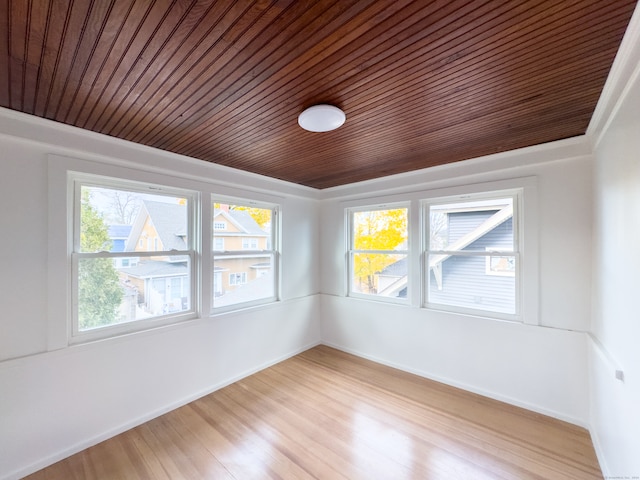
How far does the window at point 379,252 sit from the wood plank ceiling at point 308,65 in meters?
1.54

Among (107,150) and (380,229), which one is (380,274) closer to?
(380,229)

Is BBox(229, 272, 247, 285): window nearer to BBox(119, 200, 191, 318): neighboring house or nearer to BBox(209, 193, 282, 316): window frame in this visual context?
BBox(209, 193, 282, 316): window frame

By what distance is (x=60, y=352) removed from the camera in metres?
2.01

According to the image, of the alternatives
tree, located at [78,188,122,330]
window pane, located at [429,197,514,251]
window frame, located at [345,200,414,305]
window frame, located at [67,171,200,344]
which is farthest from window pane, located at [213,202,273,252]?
window pane, located at [429,197,514,251]

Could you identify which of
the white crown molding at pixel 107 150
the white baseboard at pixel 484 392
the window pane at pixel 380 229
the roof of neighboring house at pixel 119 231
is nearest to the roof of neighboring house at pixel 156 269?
the roof of neighboring house at pixel 119 231

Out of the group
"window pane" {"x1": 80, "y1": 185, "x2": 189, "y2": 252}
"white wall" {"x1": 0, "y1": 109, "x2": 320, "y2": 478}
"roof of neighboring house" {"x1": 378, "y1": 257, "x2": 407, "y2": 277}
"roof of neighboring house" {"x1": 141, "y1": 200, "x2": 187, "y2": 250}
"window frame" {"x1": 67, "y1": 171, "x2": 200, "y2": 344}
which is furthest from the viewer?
"roof of neighboring house" {"x1": 378, "y1": 257, "x2": 407, "y2": 277}

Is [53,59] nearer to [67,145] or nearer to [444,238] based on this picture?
[67,145]

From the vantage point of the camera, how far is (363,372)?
3.36m

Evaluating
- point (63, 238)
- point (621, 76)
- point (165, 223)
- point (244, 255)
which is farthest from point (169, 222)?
point (621, 76)

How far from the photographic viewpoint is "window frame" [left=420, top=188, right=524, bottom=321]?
2717 mm

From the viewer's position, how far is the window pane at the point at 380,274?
11.8 ft

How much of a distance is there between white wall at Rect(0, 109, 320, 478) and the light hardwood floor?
0.17m

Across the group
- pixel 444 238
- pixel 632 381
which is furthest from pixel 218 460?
pixel 444 238

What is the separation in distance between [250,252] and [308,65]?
2515 mm
